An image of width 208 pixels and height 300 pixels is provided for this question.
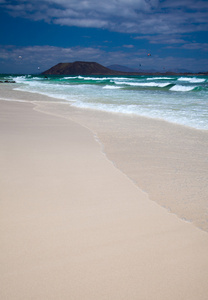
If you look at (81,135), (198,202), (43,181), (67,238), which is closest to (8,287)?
(67,238)

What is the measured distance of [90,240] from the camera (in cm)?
177

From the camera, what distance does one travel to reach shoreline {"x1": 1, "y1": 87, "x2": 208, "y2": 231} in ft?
7.70

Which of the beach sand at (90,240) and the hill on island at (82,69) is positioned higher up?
the hill on island at (82,69)

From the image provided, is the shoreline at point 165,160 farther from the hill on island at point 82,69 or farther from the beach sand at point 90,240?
the hill on island at point 82,69

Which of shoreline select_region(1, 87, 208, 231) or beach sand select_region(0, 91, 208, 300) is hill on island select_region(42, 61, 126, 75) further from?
beach sand select_region(0, 91, 208, 300)

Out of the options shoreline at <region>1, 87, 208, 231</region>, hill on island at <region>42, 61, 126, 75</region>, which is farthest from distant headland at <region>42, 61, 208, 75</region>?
shoreline at <region>1, 87, 208, 231</region>

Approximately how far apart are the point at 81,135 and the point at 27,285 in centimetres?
370

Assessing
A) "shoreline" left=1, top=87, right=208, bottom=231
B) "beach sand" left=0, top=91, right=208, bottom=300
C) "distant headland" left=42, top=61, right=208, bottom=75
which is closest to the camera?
"beach sand" left=0, top=91, right=208, bottom=300

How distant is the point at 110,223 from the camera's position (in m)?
1.98

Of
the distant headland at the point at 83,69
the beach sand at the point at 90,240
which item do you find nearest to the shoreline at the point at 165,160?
the beach sand at the point at 90,240

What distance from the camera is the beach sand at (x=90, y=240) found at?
1382mm

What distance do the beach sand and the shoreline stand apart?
0.41ft

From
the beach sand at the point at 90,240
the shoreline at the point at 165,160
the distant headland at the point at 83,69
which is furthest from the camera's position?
the distant headland at the point at 83,69

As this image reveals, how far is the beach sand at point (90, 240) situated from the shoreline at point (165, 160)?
0.13m
